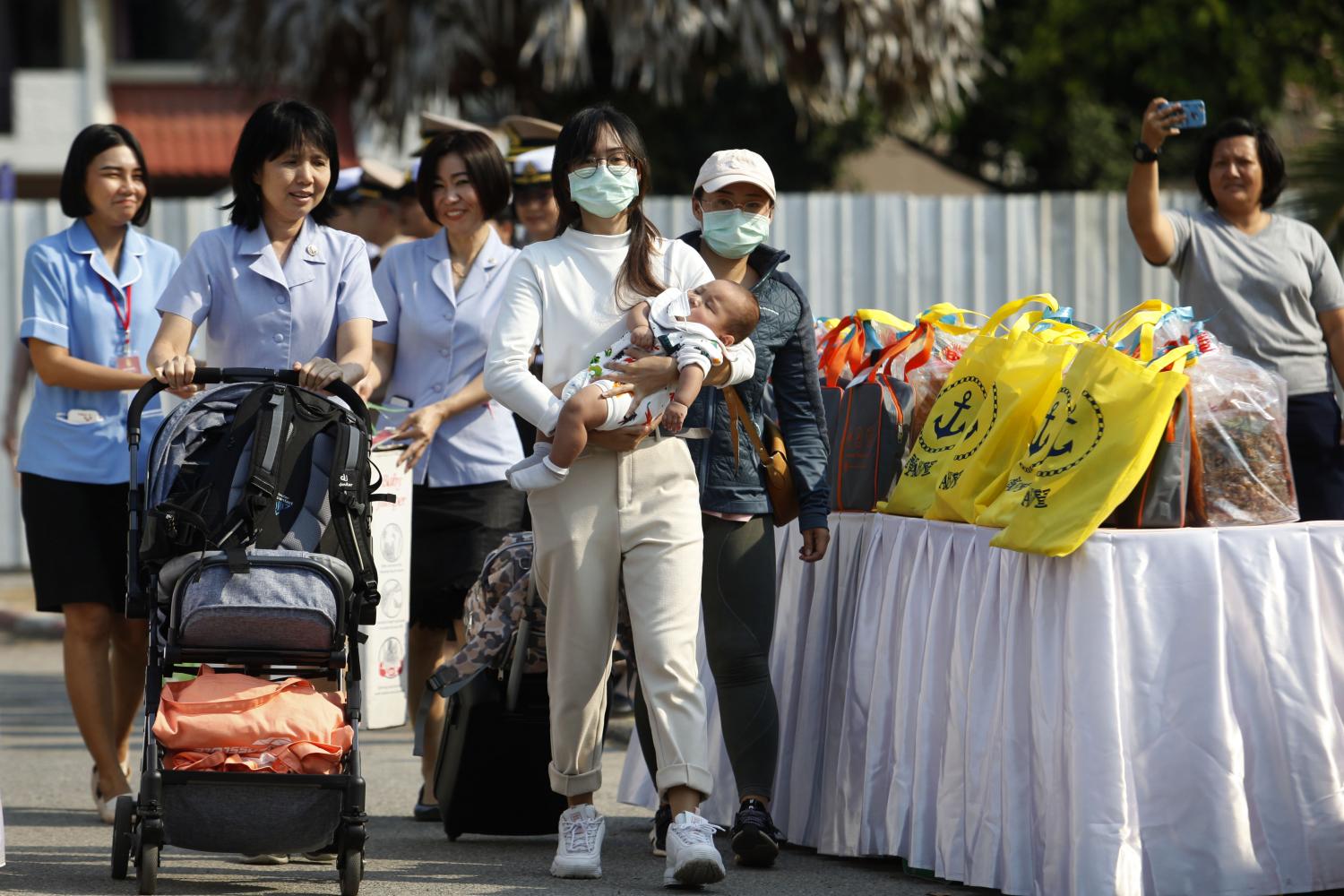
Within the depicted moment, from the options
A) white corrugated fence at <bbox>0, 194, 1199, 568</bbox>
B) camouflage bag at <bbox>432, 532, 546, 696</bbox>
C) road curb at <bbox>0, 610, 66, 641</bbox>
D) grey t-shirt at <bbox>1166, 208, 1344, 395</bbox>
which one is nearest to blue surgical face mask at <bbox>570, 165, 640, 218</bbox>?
camouflage bag at <bbox>432, 532, 546, 696</bbox>

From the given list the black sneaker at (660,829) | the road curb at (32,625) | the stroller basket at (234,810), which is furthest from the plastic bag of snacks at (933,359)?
the road curb at (32,625)

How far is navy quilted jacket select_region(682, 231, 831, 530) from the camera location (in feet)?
16.5

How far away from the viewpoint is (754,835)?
5.02m

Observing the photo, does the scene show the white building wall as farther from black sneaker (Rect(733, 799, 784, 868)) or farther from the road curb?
black sneaker (Rect(733, 799, 784, 868))

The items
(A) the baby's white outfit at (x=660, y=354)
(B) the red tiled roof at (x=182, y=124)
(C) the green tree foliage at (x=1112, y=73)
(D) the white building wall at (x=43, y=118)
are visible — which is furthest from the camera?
(D) the white building wall at (x=43, y=118)

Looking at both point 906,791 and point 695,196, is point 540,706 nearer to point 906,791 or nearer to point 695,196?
point 906,791

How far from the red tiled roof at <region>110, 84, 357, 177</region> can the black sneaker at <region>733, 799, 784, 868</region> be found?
1799 centimetres

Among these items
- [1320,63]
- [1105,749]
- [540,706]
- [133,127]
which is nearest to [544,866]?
[540,706]

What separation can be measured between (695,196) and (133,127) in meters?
19.8

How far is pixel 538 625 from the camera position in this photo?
521 cm

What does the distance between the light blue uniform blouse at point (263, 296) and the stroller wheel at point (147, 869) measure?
4.73 ft

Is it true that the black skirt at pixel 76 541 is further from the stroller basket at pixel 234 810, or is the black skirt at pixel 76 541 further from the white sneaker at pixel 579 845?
the white sneaker at pixel 579 845

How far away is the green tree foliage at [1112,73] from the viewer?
1841cm

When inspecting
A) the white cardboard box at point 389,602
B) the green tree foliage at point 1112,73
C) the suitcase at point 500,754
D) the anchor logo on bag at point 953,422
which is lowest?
the suitcase at point 500,754
